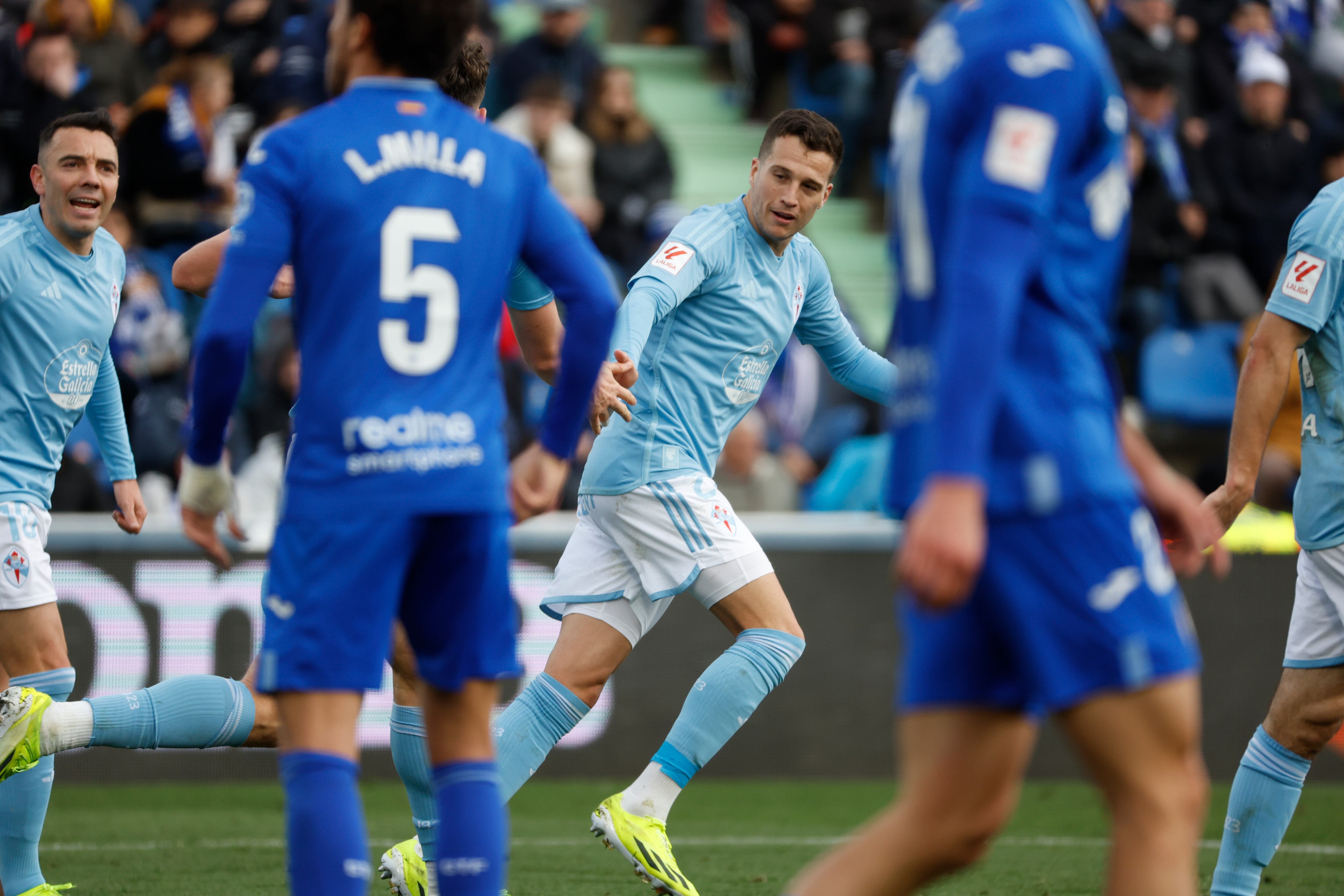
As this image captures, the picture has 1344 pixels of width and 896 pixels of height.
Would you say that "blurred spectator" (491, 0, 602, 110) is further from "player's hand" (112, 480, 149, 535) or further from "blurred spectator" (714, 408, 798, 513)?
"player's hand" (112, 480, 149, 535)

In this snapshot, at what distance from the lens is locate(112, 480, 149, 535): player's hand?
18.2 ft

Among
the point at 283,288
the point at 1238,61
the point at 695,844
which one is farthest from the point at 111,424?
the point at 1238,61

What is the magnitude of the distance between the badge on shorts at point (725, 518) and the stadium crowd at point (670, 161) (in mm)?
4598

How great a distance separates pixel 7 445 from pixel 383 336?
2676 mm

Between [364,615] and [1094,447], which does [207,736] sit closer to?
[364,615]

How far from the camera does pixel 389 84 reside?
3.26 metres

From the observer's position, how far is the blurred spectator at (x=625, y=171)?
12.3 meters

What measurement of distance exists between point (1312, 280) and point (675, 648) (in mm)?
4806

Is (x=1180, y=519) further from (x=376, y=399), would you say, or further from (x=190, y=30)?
(x=190, y=30)

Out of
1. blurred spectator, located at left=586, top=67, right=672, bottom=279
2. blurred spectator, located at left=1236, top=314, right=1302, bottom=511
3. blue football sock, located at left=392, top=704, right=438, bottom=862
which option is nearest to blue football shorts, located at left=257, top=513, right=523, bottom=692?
blue football sock, located at left=392, top=704, right=438, bottom=862

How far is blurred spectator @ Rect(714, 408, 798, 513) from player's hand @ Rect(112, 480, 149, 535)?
4.90m

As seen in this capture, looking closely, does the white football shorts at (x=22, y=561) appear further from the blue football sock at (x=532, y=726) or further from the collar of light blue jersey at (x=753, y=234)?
the collar of light blue jersey at (x=753, y=234)

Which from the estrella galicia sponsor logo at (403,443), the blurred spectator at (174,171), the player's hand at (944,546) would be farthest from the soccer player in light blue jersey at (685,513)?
the blurred spectator at (174,171)

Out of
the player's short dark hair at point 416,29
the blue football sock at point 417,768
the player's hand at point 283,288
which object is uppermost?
the player's short dark hair at point 416,29
